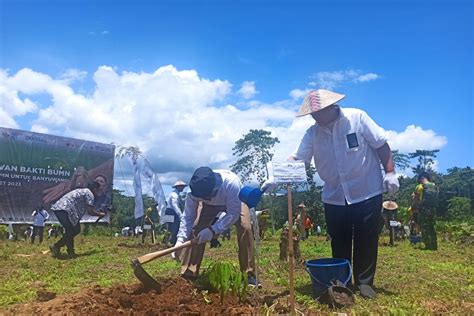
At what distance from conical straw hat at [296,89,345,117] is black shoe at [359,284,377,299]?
184cm

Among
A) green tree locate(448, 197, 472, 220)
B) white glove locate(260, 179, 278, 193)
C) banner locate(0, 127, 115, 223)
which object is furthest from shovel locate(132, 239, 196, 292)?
green tree locate(448, 197, 472, 220)

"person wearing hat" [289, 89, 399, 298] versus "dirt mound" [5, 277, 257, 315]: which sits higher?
"person wearing hat" [289, 89, 399, 298]

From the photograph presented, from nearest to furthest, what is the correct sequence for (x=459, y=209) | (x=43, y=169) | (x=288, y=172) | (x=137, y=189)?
1. (x=288, y=172)
2. (x=137, y=189)
3. (x=43, y=169)
4. (x=459, y=209)

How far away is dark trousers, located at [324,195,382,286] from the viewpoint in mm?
4762

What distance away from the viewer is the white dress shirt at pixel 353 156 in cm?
474

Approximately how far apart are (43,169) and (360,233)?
21.1 meters

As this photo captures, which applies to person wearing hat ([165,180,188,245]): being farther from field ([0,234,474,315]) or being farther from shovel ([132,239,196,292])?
shovel ([132,239,196,292])

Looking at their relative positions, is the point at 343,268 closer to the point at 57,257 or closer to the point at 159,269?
the point at 159,269

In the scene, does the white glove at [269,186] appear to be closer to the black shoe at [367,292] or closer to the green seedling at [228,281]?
the green seedling at [228,281]

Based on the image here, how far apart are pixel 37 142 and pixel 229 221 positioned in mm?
20598

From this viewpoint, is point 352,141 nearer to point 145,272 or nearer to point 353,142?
point 353,142

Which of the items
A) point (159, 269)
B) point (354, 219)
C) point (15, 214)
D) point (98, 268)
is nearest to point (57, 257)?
point (98, 268)

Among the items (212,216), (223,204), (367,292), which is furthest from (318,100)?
(367,292)

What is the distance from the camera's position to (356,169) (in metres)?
4.74
